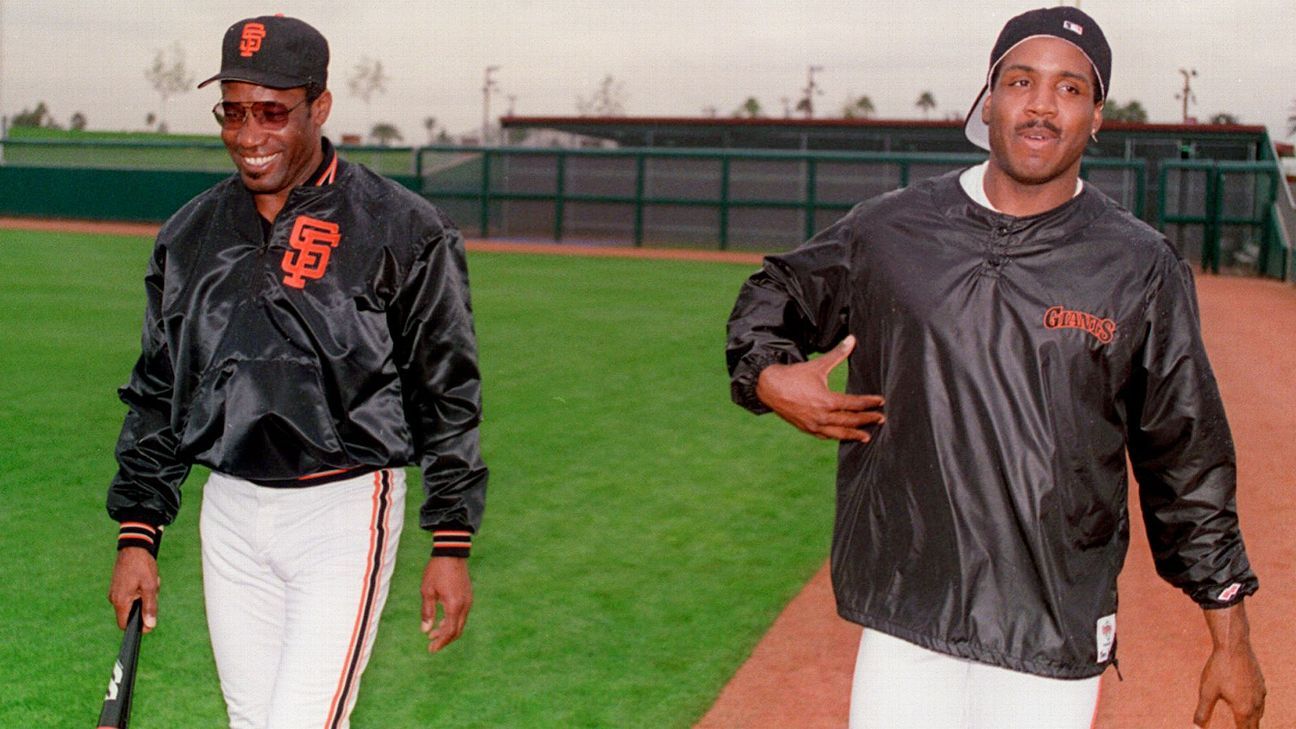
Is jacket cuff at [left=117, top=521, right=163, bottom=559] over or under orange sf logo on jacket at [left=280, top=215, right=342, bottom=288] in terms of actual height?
under

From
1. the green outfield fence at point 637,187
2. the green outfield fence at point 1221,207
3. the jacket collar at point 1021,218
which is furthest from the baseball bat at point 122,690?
the green outfield fence at point 1221,207

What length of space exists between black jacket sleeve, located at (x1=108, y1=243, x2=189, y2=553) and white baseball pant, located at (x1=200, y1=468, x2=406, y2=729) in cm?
18

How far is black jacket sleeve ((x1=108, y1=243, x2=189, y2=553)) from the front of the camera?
351cm

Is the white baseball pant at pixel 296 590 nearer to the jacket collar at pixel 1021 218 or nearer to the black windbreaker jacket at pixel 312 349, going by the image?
the black windbreaker jacket at pixel 312 349

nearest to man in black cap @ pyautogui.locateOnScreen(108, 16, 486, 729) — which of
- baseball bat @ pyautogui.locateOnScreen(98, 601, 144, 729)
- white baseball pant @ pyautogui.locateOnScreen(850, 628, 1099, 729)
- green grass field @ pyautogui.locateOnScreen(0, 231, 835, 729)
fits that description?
baseball bat @ pyautogui.locateOnScreen(98, 601, 144, 729)

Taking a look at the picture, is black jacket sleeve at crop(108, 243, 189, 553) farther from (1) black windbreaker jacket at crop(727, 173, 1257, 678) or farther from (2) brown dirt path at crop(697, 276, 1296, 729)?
(2) brown dirt path at crop(697, 276, 1296, 729)

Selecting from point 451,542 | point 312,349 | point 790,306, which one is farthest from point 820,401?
point 312,349

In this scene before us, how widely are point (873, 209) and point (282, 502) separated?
139 cm

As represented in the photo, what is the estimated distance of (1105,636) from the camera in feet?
9.61

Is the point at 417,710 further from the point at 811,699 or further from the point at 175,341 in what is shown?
the point at 175,341

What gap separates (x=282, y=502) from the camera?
129 inches

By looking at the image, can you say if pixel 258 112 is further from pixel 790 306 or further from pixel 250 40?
pixel 790 306

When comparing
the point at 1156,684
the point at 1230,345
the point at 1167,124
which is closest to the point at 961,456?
the point at 1156,684

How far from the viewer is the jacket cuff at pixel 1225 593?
3016 mm
